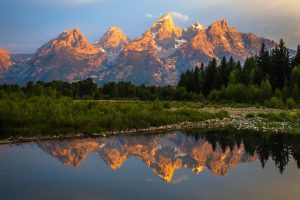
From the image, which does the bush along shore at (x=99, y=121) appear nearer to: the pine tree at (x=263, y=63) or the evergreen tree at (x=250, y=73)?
the evergreen tree at (x=250, y=73)

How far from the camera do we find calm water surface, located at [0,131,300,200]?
18.9m

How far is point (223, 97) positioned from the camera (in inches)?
3639

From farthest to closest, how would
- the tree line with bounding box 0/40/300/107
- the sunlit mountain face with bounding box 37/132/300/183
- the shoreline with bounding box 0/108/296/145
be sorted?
the tree line with bounding box 0/40/300/107
the shoreline with bounding box 0/108/296/145
the sunlit mountain face with bounding box 37/132/300/183

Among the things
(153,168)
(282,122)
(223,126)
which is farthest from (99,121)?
(282,122)

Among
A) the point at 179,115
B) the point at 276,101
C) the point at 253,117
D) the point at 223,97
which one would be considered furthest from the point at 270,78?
→ the point at 179,115

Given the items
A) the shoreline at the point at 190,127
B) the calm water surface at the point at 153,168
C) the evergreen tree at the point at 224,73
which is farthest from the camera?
the evergreen tree at the point at 224,73

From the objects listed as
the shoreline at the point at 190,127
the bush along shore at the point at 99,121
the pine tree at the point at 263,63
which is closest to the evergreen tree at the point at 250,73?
the pine tree at the point at 263,63

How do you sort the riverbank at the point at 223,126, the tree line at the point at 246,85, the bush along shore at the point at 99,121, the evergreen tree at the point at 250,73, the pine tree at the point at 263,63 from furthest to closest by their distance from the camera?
the pine tree at the point at 263,63 < the evergreen tree at the point at 250,73 < the tree line at the point at 246,85 < the bush along shore at the point at 99,121 < the riverbank at the point at 223,126

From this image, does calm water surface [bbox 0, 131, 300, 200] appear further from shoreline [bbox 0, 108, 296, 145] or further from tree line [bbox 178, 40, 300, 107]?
tree line [bbox 178, 40, 300, 107]

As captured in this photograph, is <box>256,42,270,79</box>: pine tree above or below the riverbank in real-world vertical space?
above

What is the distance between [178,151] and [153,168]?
6564 mm

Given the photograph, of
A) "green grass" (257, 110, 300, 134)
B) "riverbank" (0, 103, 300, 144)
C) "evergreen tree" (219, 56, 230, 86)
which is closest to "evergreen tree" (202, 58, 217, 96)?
"evergreen tree" (219, 56, 230, 86)

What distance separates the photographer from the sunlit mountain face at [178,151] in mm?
25688

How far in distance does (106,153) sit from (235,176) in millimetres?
10120
